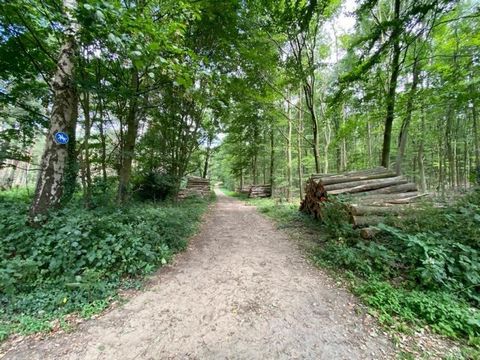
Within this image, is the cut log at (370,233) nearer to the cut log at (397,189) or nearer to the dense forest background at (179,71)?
the cut log at (397,189)

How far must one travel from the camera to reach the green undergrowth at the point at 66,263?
2640 mm

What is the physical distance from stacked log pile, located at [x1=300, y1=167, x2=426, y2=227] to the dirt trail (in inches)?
83.6

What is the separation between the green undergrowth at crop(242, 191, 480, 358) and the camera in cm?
254

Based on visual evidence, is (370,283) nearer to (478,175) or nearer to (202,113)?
(478,175)

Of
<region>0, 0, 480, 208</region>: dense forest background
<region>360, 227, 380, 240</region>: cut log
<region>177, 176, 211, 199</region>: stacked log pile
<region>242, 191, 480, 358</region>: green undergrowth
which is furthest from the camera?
<region>177, 176, 211, 199</region>: stacked log pile

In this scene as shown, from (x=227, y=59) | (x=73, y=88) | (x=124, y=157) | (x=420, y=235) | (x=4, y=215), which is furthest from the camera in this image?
(x=227, y=59)

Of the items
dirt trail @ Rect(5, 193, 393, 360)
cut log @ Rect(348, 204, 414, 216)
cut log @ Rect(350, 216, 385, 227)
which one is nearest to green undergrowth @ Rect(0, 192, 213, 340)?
dirt trail @ Rect(5, 193, 393, 360)

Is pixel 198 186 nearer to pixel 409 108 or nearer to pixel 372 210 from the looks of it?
pixel 372 210

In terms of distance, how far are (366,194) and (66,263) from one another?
7042 mm

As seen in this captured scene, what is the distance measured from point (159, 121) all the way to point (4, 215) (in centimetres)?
625

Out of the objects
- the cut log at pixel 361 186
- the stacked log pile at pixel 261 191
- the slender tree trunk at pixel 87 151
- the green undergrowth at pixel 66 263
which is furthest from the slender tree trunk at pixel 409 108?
the stacked log pile at pixel 261 191

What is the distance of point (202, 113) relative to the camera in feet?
31.7

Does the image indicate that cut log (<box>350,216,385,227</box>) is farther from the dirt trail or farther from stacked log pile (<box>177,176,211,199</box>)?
stacked log pile (<box>177,176,211,199</box>)

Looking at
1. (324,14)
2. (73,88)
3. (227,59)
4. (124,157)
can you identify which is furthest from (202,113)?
(324,14)
